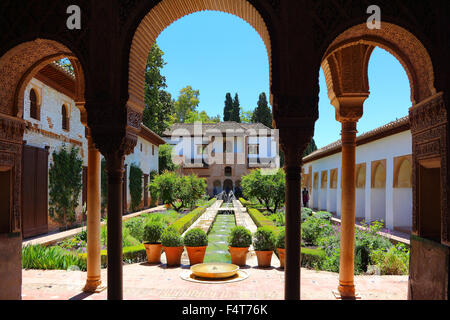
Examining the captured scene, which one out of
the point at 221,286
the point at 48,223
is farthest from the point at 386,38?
the point at 48,223

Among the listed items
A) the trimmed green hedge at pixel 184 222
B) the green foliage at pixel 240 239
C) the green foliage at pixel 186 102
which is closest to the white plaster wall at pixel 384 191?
the green foliage at pixel 240 239

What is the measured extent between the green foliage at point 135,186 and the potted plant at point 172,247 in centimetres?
1505

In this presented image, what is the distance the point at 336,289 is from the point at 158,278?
3.34 metres

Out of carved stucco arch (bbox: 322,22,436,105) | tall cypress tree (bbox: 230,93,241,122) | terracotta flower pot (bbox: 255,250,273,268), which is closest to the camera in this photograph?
carved stucco arch (bbox: 322,22,436,105)

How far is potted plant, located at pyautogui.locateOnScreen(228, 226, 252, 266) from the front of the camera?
8.13 metres

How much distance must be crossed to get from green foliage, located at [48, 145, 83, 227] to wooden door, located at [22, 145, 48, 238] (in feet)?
1.51

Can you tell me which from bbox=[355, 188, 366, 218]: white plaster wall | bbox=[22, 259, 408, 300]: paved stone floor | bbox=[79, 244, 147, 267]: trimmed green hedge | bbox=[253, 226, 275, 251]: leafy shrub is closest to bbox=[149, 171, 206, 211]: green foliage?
bbox=[355, 188, 366, 218]: white plaster wall

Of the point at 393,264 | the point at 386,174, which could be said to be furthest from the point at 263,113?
the point at 393,264

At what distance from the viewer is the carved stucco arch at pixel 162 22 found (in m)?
4.48

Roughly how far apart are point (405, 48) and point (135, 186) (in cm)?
2034

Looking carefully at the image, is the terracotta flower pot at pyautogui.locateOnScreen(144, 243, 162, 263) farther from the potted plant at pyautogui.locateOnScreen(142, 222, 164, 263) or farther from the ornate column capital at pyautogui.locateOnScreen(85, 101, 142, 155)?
the ornate column capital at pyautogui.locateOnScreen(85, 101, 142, 155)

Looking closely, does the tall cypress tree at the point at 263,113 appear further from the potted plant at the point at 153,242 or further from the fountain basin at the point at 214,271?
the fountain basin at the point at 214,271

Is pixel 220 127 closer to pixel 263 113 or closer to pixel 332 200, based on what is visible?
pixel 263 113

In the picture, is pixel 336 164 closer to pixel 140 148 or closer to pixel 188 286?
pixel 140 148
